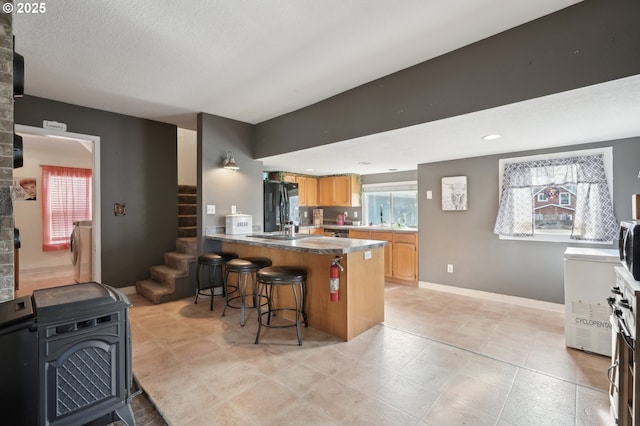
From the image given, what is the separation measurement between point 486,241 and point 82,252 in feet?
19.4

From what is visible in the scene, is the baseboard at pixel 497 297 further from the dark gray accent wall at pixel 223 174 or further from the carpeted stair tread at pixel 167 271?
the carpeted stair tread at pixel 167 271

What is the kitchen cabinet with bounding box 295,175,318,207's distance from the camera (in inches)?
244

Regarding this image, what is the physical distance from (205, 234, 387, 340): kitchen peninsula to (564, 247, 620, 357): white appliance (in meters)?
1.62

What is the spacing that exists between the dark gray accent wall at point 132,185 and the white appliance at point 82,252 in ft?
1.45

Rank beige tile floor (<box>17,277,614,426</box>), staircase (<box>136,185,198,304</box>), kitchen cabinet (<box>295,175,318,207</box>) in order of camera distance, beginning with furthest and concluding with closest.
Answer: kitchen cabinet (<box>295,175,318,207</box>) < staircase (<box>136,185,198,304</box>) < beige tile floor (<box>17,277,614,426</box>)

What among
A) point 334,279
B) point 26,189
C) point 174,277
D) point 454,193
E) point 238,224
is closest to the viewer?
point 334,279

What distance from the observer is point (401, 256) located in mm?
4715

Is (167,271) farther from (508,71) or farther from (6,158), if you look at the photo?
(508,71)

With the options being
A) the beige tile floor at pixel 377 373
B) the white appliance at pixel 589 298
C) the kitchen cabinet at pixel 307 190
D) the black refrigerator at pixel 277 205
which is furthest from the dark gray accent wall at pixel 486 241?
the kitchen cabinet at pixel 307 190

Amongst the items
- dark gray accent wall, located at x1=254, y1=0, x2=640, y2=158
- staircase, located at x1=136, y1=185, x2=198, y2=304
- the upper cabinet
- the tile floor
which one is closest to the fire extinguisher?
the tile floor

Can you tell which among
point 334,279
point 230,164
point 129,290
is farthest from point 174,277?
point 334,279

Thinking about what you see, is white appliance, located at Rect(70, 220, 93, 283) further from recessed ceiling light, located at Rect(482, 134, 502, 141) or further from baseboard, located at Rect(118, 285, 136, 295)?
recessed ceiling light, located at Rect(482, 134, 502, 141)

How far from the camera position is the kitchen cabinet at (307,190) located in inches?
244

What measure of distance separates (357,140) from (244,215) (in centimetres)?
192
